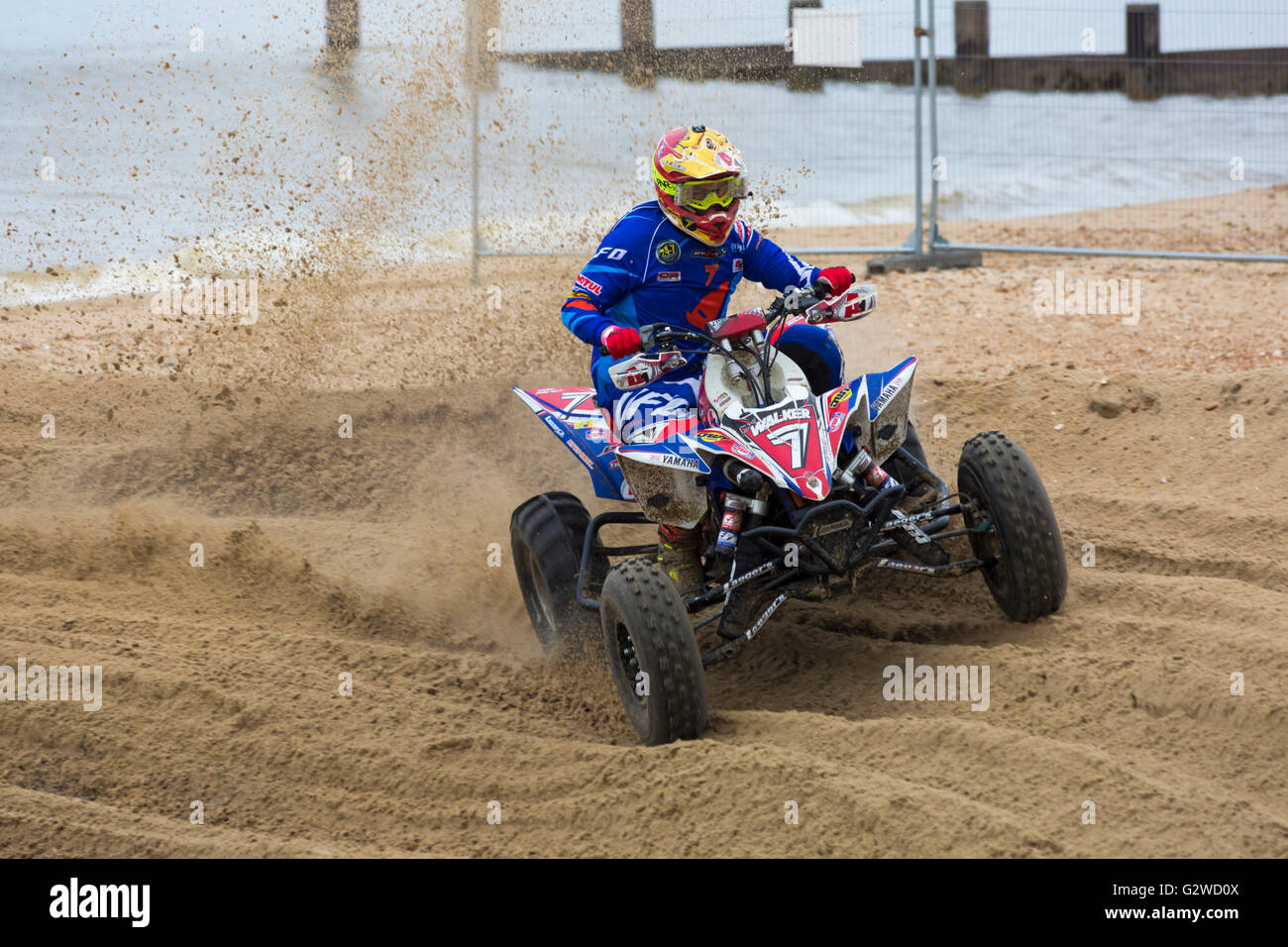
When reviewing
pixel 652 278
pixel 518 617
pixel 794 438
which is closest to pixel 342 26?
pixel 652 278

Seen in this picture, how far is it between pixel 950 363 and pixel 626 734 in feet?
15.6

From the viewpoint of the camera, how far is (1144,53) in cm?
1241

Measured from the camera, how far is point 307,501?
694cm

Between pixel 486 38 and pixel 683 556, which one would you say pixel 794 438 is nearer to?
pixel 683 556

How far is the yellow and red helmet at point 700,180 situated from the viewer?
4.57 m

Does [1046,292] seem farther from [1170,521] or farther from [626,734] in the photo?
[626,734]

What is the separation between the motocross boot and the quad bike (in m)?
0.06

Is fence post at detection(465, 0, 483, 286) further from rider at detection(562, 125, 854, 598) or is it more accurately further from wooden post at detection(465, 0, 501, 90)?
rider at detection(562, 125, 854, 598)

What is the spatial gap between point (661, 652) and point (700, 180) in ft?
6.21

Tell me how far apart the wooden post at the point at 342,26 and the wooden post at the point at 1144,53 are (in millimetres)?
7322

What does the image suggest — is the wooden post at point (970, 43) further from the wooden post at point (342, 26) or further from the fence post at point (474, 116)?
the wooden post at point (342, 26)

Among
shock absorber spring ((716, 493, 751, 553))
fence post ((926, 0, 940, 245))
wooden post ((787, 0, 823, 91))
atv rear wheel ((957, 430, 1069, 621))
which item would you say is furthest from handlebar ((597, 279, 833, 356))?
wooden post ((787, 0, 823, 91))

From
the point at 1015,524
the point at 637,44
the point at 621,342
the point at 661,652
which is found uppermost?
the point at 637,44

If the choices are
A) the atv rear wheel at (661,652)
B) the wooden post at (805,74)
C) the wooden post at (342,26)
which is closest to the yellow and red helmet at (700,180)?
the atv rear wheel at (661,652)
